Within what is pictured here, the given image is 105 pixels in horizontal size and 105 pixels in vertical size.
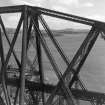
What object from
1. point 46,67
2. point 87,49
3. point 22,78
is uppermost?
point 87,49

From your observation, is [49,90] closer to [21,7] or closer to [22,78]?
[22,78]

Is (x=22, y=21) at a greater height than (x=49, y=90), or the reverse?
(x=22, y=21)

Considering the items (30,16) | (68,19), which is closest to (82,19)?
(68,19)

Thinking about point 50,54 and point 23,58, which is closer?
point 50,54

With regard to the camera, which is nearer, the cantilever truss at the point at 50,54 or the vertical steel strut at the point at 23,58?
the cantilever truss at the point at 50,54

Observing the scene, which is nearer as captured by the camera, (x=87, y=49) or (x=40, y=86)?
(x=87, y=49)

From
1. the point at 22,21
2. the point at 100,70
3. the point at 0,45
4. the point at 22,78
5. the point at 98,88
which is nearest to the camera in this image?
the point at 22,78

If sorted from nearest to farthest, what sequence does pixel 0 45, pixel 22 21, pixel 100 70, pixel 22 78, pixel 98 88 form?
1. pixel 22 78
2. pixel 22 21
3. pixel 0 45
4. pixel 98 88
5. pixel 100 70

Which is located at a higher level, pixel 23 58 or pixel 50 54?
pixel 50 54

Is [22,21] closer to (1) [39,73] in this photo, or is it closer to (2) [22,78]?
(2) [22,78]

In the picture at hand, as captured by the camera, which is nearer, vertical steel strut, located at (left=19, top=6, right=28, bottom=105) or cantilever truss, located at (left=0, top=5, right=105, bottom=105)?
cantilever truss, located at (left=0, top=5, right=105, bottom=105)
